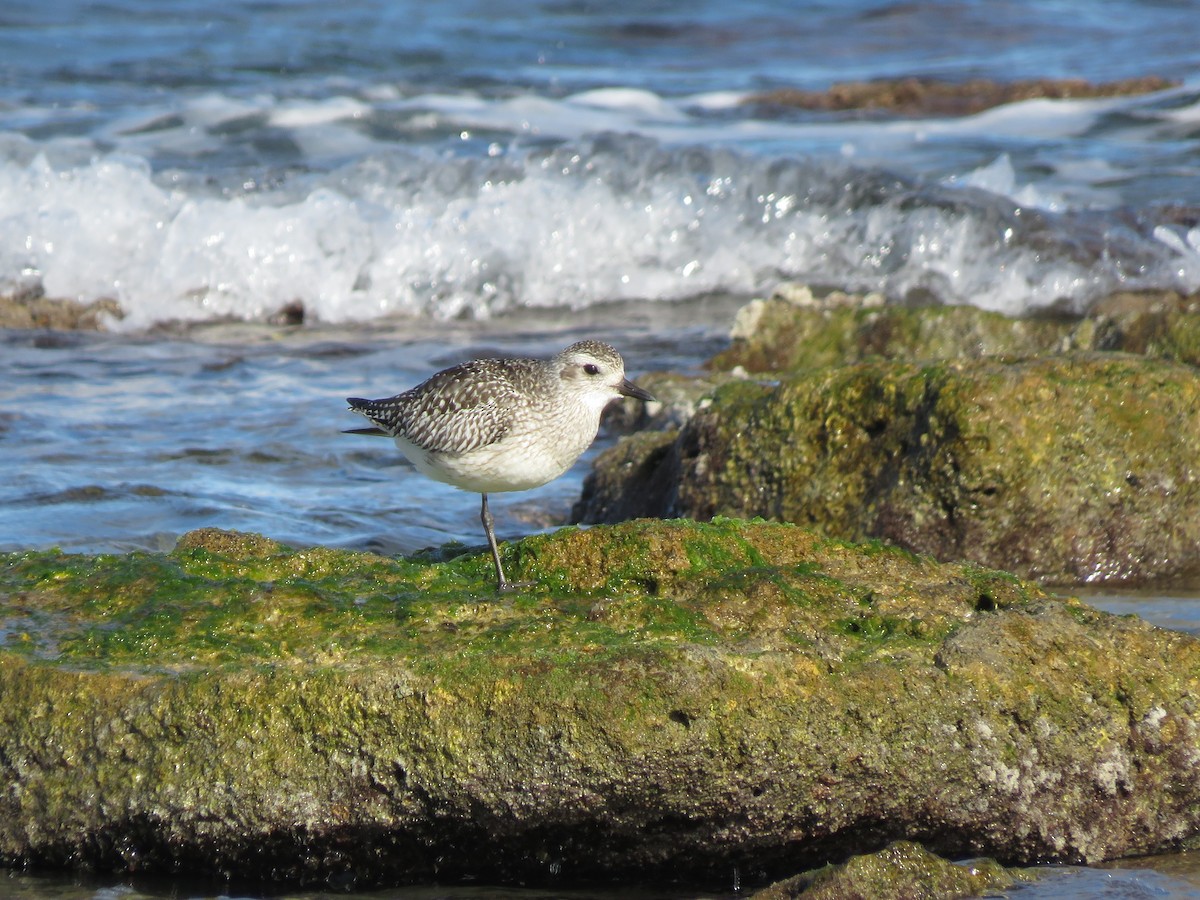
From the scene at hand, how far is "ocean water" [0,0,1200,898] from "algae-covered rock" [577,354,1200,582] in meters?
0.56

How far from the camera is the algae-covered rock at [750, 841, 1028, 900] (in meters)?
3.68

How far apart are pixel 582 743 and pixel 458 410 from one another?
2517 millimetres

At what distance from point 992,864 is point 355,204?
12.1 metres

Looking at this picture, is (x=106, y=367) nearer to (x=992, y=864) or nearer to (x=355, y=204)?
(x=355, y=204)

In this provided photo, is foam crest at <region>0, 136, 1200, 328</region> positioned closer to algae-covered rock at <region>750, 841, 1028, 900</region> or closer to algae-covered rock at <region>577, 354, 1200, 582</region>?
algae-covered rock at <region>577, 354, 1200, 582</region>

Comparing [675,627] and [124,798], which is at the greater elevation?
[675,627]

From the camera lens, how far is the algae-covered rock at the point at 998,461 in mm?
6672

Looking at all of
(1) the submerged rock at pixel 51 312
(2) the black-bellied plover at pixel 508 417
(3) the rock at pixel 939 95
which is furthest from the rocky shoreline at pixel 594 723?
(3) the rock at pixel 939 95

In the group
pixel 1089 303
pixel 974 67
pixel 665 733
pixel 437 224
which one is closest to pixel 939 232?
pixel 1089 303

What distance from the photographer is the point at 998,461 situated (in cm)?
664

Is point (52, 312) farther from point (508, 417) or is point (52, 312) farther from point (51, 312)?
point (508, 417)

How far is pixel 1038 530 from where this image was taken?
6.76 m

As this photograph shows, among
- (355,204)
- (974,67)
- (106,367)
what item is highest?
(974,67)

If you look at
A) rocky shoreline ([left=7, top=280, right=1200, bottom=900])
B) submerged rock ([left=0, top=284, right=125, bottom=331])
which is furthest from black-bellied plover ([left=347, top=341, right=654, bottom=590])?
submerged rock ([left=0, top=284, right=125, bottom=331])
